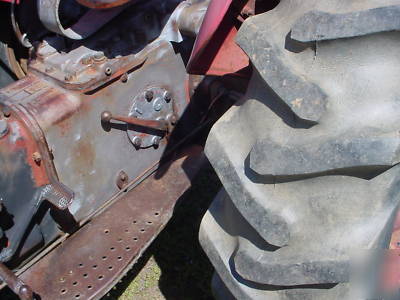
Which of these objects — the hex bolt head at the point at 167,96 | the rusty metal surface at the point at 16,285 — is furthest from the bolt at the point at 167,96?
the rusty metal surface at the point at 16,285

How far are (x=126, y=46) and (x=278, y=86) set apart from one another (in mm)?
658

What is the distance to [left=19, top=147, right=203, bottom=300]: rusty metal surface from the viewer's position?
1.34m

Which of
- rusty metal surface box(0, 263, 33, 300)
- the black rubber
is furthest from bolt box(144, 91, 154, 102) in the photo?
rusty metal surface box(0, 263, 33, 300)

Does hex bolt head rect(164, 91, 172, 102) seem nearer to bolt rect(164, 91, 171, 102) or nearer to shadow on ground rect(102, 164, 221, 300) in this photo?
bolt rect(164, 91, 171, 102)

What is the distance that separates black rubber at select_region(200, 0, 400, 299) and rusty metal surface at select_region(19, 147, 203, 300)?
1.41ft

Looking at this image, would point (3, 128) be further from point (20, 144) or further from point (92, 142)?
point (92, 142)

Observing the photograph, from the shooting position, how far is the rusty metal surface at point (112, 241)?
1341 mm

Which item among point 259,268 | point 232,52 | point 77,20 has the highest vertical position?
point 77,20

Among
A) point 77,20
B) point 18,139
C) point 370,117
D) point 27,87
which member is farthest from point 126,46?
point 370,117

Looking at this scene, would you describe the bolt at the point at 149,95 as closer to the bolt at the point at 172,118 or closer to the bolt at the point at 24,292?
the bolt at the point at 172,118

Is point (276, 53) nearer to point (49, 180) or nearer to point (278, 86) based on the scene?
point (278, 86)

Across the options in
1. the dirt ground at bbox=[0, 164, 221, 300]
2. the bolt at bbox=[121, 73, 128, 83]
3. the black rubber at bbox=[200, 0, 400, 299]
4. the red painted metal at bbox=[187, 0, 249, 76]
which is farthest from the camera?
the dirt ground at bbox=[0, 164, 221, 300]

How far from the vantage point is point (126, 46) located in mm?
1463

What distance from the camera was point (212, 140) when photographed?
43.1 inches
